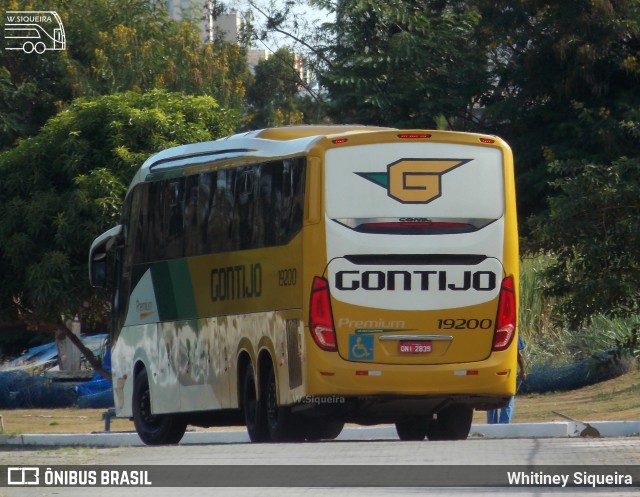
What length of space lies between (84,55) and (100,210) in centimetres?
1502

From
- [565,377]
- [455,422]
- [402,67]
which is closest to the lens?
[455,422]

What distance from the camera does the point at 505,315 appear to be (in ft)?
47.0

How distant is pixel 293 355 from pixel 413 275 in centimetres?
147

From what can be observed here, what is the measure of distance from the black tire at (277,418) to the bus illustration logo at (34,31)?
76.5 ft

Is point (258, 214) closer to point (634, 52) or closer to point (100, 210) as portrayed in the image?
point (100, 210)

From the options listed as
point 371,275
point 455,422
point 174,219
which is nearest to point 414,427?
point 455,422

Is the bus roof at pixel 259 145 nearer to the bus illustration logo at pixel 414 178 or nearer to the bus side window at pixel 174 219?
the bus side window at pixel 174 219

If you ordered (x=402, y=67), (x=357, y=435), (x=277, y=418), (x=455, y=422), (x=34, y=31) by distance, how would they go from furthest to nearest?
(x=34, y=31), (x=402, y=67), (x=357, y=435), (x=455, y=422), (x=277, y=418)

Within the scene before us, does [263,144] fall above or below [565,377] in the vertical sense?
above

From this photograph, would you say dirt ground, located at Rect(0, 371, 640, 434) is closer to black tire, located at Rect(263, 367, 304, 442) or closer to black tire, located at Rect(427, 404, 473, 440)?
black tire, located at Rect(427, 404, 473, 440)

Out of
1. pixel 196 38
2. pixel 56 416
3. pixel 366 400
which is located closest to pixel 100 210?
pixel 56 416

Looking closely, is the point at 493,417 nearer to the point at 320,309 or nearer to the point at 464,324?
the point at 464,324

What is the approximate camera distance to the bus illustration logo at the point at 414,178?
14.0 metres

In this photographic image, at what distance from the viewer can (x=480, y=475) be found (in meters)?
10.1
